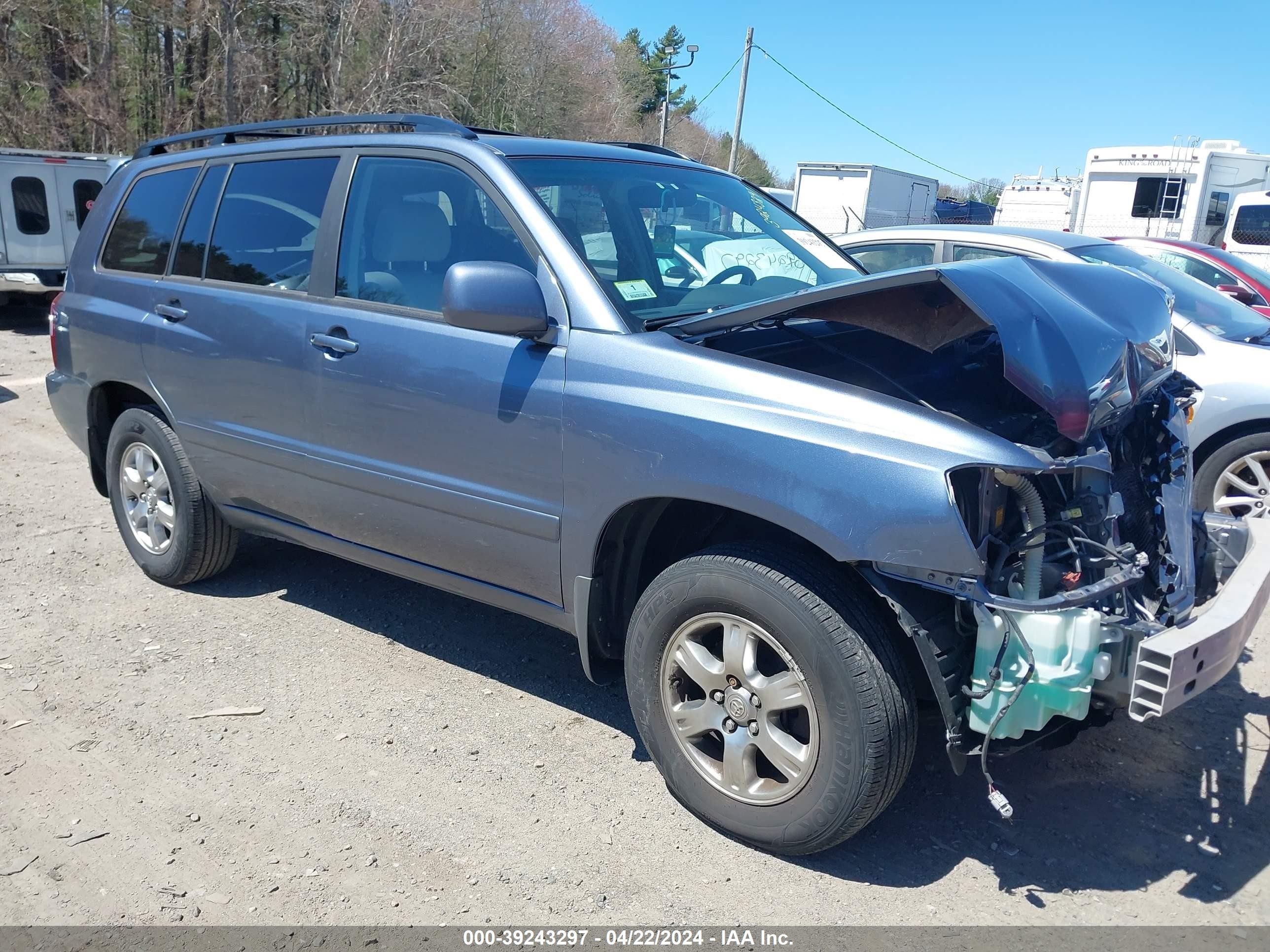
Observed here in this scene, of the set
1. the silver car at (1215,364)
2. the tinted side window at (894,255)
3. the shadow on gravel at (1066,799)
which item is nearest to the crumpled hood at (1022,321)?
the shadow on gravel at (1066,799)

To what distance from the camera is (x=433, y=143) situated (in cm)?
362

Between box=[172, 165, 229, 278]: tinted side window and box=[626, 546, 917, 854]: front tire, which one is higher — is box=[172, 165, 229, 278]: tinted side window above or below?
above

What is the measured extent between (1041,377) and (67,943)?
9.58 ft

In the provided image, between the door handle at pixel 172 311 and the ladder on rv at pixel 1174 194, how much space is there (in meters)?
18.6

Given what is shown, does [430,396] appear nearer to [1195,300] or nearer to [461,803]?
[461,803]

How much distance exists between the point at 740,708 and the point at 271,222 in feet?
9.14

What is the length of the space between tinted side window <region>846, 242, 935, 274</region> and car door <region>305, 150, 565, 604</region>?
3.98 metres

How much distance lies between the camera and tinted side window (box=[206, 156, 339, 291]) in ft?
12.9

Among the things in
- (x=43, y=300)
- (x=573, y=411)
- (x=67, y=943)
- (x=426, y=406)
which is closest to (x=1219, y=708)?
(x=573, y=411)

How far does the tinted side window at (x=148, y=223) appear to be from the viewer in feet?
15.1

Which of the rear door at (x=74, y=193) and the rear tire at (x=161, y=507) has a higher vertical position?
the rear door at (x=74, y=193)

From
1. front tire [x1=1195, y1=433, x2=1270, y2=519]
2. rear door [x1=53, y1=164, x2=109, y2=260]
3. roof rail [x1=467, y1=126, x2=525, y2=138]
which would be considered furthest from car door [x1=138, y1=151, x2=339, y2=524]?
rear door [x1=53, y1=164, x2=109, y2=260]

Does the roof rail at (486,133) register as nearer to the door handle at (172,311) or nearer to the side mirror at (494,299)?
Result: the side mirror at (494,299)

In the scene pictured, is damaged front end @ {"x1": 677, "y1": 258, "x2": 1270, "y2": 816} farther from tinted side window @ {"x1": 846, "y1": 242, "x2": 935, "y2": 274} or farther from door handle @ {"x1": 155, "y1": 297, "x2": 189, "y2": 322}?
tinted side window @ {"x1": 846, "y1": 242, "x2": 935, "y2": 274}
